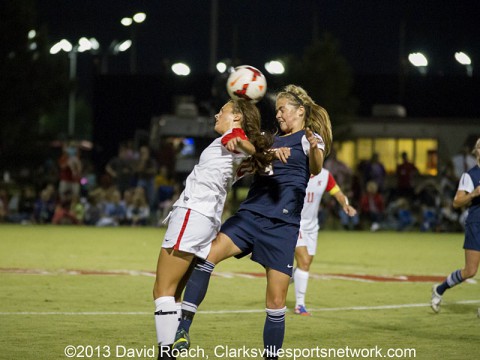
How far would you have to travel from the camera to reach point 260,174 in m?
8.33

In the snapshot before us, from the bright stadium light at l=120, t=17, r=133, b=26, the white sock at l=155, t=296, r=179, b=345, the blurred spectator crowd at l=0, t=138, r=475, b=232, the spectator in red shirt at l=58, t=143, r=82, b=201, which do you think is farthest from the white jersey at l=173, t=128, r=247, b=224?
the bright stadium light at l=120, t=17, r=133, b=26

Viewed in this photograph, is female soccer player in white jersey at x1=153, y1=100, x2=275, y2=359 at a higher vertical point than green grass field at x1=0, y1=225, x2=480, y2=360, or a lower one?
higher

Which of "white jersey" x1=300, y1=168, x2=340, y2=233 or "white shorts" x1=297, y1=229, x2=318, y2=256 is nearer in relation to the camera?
"white shorts" x1=297, y1=229, x2=318, y2=256

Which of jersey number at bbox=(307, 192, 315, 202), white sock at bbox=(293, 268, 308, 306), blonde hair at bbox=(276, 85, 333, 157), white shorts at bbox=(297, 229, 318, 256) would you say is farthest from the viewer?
jersey number at bbox=(307, 192, 315, 202)

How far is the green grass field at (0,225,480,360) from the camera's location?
31.3ft

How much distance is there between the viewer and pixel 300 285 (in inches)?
→ 479

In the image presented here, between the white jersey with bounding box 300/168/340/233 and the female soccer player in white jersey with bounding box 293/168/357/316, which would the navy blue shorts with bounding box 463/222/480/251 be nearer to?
the female soccer player in white jersey with bounding box 293/168/357/316

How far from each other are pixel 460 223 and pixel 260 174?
21587 millimetres

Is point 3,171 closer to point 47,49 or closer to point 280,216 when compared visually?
point 47,49

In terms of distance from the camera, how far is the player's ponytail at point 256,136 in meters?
7.99

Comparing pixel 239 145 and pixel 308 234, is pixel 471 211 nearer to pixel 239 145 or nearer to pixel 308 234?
pixel 308 234

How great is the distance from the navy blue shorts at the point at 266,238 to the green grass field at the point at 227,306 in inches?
45.2

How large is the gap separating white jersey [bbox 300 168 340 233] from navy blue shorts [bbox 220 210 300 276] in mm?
4405

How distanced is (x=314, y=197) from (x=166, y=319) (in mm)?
5467
